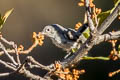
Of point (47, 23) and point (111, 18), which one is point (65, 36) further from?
point (47, 23)

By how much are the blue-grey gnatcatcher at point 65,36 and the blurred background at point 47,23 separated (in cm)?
211

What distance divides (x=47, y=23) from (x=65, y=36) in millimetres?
2872

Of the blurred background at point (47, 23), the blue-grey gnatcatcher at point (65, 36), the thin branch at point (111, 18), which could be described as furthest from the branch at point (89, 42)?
the blurred background at point (47, 23)

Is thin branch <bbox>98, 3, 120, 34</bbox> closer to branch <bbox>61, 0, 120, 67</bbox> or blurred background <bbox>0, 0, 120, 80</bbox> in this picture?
branch <bbox>61, 0, 120, 67</bbox>

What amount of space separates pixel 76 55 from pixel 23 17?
4.03 m

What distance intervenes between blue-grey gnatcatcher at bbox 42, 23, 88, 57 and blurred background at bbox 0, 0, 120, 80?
2.11m

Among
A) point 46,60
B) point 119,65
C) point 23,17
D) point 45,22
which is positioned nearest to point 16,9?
point 23,17

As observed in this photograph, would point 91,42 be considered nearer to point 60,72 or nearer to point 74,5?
point 60,72

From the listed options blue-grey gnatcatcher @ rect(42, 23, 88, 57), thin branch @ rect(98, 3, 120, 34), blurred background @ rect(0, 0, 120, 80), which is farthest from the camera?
blurred background @ rect(0, 0, 120, 80)

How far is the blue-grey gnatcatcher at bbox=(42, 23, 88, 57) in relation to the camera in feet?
5.96

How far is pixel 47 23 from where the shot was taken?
5109mm

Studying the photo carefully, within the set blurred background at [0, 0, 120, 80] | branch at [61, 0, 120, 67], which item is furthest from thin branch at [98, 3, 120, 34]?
blurred background at [0, 0, 120, 80]

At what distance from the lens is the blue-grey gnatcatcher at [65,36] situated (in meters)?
1.82

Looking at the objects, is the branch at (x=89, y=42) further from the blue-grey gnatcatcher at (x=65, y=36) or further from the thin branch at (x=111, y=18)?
the blue-grey gnatcatcher at (x=65, y=36)
